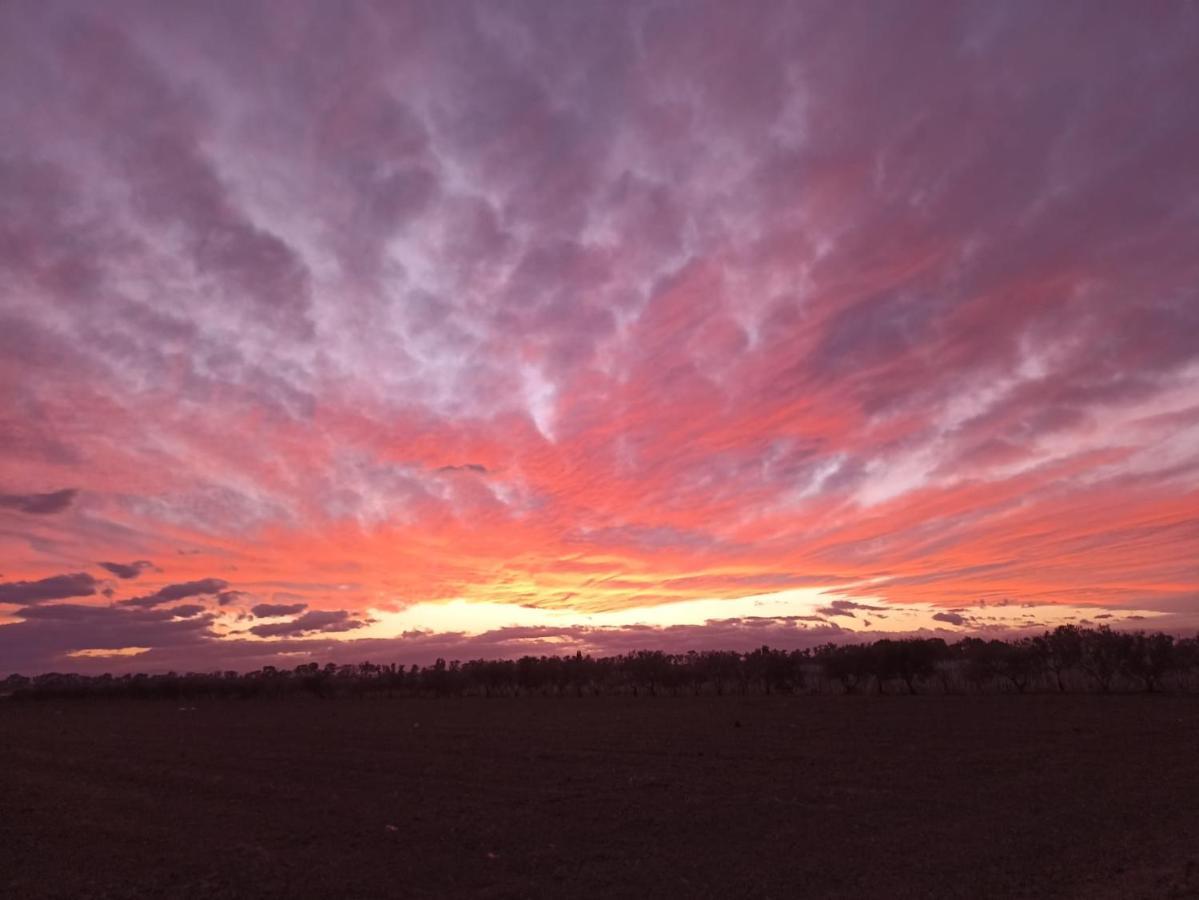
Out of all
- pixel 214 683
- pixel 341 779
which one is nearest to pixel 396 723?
pixel 341 779

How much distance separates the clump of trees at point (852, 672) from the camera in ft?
283

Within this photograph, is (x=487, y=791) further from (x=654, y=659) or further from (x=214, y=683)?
(x=214, y=683)

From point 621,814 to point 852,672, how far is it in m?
95.3

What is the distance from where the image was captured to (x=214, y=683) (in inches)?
7864

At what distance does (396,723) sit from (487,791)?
36.5 m

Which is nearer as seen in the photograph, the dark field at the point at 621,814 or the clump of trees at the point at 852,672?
the dark field at the point at 621,814

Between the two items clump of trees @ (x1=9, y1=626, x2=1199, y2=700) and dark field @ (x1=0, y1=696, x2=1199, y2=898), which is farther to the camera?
clump of trees @ (x1=9, y1=626, x2=1199, y2=700)

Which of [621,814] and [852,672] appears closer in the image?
[621,814]

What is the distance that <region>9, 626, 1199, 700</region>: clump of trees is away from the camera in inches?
3401

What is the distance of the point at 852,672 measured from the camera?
110 meters

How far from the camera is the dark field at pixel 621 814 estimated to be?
17.2 meters

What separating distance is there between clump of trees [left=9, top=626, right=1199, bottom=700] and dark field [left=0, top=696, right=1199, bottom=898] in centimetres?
4650

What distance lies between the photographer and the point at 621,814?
24.7m

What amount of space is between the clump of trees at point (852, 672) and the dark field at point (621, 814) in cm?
4650
